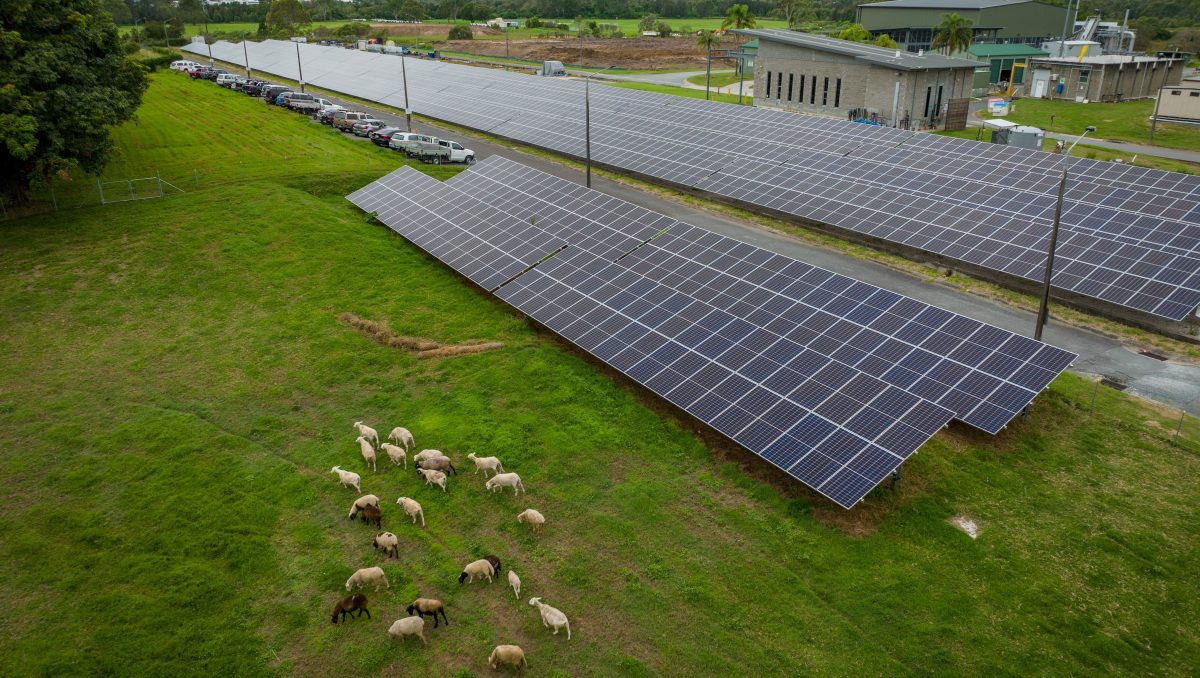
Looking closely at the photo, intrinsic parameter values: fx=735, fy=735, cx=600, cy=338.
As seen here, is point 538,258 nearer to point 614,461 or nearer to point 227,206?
point 614,461

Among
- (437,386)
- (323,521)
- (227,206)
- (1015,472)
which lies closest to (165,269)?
(227,206)

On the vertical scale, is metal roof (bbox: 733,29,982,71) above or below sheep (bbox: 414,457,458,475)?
above

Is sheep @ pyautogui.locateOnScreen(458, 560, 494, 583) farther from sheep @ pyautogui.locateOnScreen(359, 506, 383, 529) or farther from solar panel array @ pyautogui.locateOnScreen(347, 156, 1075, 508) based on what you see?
solar panel array @ pyautogui.locateOnScreen(347, 156, 1075, 508)

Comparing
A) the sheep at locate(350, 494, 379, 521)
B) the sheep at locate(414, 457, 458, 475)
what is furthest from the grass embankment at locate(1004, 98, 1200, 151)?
the sheep at locate(350, 494, 379, 521)

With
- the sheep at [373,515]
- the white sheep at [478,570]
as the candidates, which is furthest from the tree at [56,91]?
the white sheep at [478,570]

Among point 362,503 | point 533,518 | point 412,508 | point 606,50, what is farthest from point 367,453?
point 606,50
